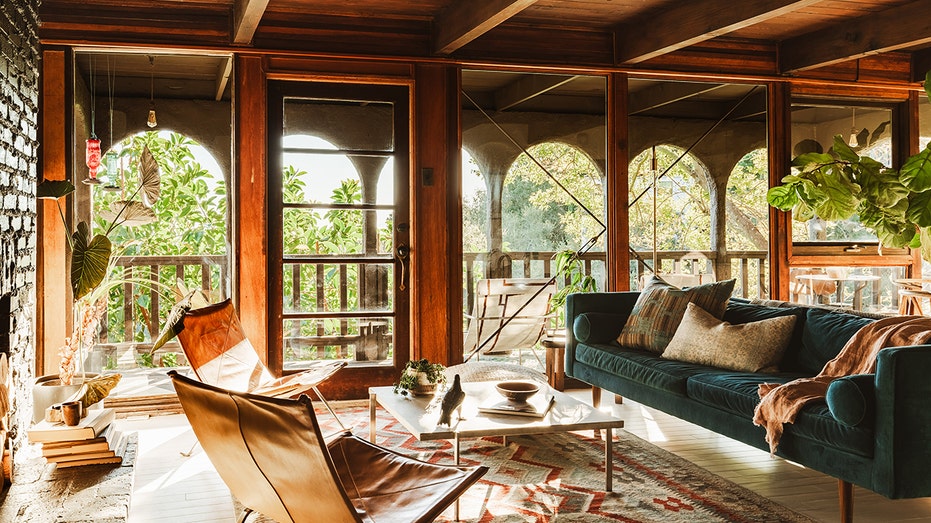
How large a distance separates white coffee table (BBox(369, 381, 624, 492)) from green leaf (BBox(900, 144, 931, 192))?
1.77 meters

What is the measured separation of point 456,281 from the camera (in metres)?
5.52

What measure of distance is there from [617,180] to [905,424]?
336 centimetres

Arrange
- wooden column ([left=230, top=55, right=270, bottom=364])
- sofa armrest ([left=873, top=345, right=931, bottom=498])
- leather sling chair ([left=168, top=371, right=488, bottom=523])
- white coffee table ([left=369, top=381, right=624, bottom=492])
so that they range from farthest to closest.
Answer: wooden column ([left=230, top=55, right=270, bottom=364])
white coffee table ([left=369, top=381, right=624, bottom=492])
sofa armrest ([left=873, top=345, right=931, bottom=498])
leather sling chair ([left=168, top=371, right=488, bottom=523])

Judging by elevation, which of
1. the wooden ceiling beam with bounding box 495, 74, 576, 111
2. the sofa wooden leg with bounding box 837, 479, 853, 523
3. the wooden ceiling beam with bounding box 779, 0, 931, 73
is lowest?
the sofa wooden leg with bounding box 837, 479, 853, 523

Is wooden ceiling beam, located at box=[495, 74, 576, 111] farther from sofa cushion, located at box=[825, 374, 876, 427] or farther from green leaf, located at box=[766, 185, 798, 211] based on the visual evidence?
sofa cushion, located at box=[825, 374, 876, 427]

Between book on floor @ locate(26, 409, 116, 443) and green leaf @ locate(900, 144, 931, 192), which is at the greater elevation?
green leaf @ locate(900, 144, 931, 192)

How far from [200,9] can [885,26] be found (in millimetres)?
4419

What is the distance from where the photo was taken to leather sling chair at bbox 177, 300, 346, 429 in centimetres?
399

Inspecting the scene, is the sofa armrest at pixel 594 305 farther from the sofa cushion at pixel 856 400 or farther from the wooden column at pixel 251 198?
the sofa cushion at pixel 856 400

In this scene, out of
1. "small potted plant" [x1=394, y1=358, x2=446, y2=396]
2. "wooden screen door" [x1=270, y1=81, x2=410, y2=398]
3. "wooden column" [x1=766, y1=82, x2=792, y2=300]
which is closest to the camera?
"small potted plant" [x1=394, y1=358, x2=446, y2=396]

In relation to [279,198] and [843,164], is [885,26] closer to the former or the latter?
[843,164]

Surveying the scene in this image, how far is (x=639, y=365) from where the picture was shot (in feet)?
13.6

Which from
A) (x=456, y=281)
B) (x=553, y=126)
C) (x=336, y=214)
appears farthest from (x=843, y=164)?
(x=336, y=214)

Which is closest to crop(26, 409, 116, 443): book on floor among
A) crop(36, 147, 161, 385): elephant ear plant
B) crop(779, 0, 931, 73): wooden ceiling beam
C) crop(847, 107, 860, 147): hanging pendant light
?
crop(36, 147, 161, 385): elephant ear plant
